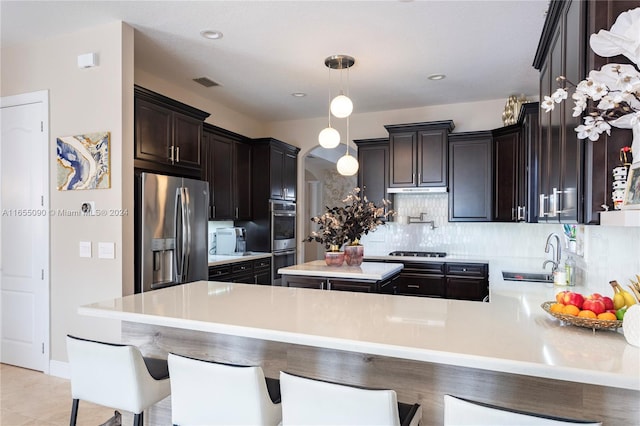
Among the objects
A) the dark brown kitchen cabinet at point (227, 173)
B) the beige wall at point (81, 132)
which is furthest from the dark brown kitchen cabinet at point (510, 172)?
the beige wall at point (81, 132)

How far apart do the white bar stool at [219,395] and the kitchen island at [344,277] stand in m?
1.86

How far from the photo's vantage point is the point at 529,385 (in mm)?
1456

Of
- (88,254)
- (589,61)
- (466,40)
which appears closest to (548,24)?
(589,61)

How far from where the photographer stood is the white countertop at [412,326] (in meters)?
1.25

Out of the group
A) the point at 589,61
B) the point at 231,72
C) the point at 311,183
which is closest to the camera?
the point at 589,61

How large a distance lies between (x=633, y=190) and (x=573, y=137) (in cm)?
58

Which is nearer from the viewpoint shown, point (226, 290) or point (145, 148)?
point (226, 290)

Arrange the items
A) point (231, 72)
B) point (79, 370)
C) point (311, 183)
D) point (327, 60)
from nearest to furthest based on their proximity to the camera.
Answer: point (79, 370) → point (327, 60) → point (231, 72) → point (311, 183)

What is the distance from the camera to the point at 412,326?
1642 mm

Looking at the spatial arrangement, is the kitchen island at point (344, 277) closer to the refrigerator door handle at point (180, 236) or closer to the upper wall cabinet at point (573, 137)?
the refrigerator door handle at point (180, 236)

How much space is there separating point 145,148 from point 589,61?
10.6ft

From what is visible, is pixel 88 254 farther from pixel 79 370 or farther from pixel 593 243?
pixel 593 243

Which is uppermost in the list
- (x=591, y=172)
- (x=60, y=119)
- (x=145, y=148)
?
(x=60, y=119)

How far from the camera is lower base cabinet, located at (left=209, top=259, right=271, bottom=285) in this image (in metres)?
4.39
